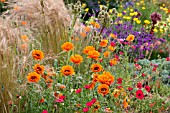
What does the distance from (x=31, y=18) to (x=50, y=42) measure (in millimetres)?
776

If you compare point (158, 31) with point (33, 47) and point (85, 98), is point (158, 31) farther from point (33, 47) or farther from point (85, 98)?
point (85, 98)

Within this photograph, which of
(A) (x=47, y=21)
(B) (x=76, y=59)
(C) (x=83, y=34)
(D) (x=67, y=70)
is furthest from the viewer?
(A) (x=47, y=21)

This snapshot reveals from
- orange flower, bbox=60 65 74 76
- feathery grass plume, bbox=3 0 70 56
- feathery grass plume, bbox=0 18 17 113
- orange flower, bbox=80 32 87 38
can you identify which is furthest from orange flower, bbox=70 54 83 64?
orange flower, bbox=80 32 87 38

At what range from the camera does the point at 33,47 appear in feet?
13.1

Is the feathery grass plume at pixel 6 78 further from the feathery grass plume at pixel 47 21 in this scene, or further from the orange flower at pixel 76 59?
the feathery grass plume at pixel 47 21

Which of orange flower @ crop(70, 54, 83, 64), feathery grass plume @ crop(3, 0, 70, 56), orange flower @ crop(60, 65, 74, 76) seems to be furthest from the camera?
feathery grass plume @ crop(3, 0, 70, 56)

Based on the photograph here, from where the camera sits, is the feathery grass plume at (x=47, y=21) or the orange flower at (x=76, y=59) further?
the feathery grass plume at (x=47, y=21)

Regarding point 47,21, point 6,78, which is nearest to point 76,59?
point 6,78

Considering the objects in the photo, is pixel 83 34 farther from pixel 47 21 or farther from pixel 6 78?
pixel 6 78

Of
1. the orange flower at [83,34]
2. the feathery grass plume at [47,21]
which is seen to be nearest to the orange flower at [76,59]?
the feathery grass plume at [47,21]

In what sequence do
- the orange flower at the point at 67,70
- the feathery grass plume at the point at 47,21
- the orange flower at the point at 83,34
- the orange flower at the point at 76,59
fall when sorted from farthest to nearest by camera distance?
the feathery grass plume at the point at 47,21, the orange flower at the point at 83,34, the orange flower at the point at 76,59, the orange flower at the point at 67,70

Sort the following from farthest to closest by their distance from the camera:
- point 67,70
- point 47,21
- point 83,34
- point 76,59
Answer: point 47,21, point 83,34, point 76,59, point 67,70

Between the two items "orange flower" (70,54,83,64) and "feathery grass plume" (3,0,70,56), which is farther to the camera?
"feathery grass plume" (3,0,70,56)

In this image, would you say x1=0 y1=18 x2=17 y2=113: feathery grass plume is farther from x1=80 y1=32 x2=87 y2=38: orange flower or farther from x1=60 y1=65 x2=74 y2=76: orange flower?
x1=80 y1=32 x2=87 y2=38: orange flower
